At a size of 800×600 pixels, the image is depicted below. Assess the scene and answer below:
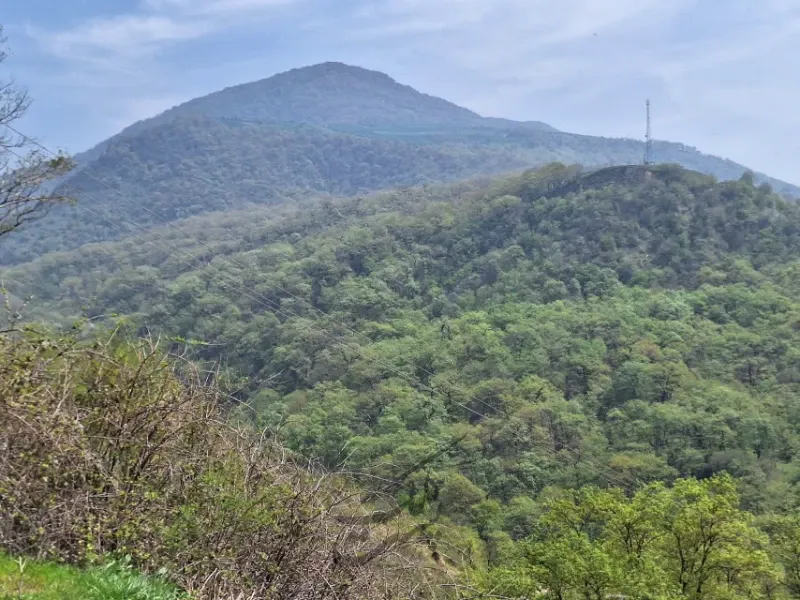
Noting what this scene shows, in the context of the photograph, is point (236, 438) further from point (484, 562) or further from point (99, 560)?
point (484, 562)

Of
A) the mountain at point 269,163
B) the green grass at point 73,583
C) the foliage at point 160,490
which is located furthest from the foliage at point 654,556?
the mountain at point 269,163

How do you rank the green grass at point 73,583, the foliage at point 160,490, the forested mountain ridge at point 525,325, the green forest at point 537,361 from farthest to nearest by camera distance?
the forested mountain ridge at point 525,325
the green forest at point 537,361
the foliage at point 160,490
the green grass at point 73,583

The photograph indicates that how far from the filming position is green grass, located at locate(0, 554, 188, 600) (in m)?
3.14

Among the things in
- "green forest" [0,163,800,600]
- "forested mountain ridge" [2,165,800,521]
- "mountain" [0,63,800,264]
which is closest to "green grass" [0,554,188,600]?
"green forest" [0,163,800,600]

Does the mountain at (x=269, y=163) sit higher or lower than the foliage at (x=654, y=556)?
higher

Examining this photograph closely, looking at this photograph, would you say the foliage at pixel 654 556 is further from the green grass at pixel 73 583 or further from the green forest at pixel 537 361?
the green grass at pixel 73 583

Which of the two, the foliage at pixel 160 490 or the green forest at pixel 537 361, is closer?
the foliage at pixel 160 490

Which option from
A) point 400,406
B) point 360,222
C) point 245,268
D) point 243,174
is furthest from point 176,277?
point 243,174

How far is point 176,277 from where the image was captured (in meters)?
64.2

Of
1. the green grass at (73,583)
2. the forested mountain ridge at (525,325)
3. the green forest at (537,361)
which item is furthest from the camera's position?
the forested mountain ridge at (525,325)

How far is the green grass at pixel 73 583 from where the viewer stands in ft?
10.3

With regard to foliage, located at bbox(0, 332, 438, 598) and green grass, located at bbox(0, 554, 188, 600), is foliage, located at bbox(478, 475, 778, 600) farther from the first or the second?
green grass, located at bbox(0, 554, 188, 600)

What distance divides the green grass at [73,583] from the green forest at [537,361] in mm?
561

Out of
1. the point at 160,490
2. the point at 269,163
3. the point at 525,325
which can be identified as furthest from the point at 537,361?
the point at 269,163
